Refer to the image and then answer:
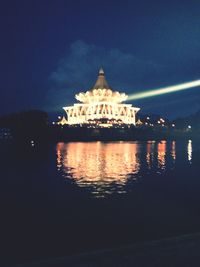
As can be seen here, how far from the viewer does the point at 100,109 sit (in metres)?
113

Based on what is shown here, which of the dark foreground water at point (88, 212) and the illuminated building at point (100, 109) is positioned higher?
the illuminated building at point (100, 109)

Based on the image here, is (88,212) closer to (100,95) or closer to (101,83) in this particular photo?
(100,95)

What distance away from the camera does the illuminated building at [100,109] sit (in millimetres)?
111375

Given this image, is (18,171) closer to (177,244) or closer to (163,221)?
(163,221)

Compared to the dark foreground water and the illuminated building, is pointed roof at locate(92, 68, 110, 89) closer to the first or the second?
the illuminated building

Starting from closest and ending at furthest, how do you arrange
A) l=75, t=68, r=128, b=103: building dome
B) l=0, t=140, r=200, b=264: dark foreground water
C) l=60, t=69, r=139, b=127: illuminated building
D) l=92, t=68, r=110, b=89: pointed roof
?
l=0, t=140, r=200, b=264: dark foreground water
l=60, t=69, r=139, b=127: illuminated building
l=75, t=68, r=128, b=103: building dome
l=92, t=68, r=110, b=89: pointed roof

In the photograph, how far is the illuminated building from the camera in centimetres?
11138

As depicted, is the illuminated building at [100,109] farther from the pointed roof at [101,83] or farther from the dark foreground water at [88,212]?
the dark foreground water at [88,212]

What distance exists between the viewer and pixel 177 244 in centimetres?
620

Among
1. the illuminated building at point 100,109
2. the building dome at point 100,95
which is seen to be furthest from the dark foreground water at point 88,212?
the building dome at point 100,95

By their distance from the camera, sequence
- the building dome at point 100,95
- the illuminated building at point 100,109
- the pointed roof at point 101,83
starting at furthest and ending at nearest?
the pointed roof at point 101,83 → the building dome at point 100,95 → the illuminated building at point 100,109

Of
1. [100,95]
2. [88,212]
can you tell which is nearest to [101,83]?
[100,95]

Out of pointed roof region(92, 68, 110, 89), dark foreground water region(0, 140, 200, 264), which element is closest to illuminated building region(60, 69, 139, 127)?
pointed roof region(92, 68, 110, 89)

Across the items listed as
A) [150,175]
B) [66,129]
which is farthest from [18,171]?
[66,129]
